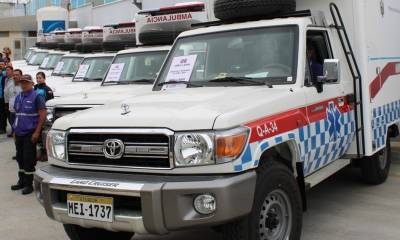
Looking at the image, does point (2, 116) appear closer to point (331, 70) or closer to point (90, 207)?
point (90, 207)

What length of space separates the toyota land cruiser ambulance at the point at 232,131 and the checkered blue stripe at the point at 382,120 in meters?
0.03

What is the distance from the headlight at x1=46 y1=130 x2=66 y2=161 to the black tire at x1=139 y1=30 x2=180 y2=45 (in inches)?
198

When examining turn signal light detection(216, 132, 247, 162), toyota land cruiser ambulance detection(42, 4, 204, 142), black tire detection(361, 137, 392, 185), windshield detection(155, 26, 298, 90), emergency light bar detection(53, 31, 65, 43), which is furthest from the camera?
emergency light bar detection(53, 31, 65, 43)

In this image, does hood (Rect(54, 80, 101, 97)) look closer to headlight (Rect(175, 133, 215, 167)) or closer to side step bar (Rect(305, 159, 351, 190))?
side step bar (Rect(305, 159, 351, 190))

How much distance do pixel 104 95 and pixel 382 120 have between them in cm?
377

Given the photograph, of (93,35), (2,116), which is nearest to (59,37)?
(93,35)

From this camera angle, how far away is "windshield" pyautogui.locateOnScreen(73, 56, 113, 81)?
435 inches

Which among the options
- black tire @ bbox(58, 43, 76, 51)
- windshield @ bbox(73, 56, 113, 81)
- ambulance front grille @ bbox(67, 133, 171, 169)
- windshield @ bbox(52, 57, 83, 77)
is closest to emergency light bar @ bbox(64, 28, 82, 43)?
black tire @ bbox(58, 43, 76, 51)

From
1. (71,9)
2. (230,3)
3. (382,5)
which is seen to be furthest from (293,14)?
(71,9)

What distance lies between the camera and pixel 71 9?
38250mm

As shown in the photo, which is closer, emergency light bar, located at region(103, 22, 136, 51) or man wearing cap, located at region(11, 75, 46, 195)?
man wearing cap, located at region(11, 75, 46, 195)

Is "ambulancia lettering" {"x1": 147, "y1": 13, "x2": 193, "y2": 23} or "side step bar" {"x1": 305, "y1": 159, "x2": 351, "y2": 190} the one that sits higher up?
"ambulancia lettering" {"x1": 147, "y1": 13, "x2": 193, "y2": 23}

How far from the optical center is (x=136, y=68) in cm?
912

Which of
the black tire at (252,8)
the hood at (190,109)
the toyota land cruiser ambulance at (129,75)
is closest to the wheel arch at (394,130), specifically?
the black tire at (252,8)
